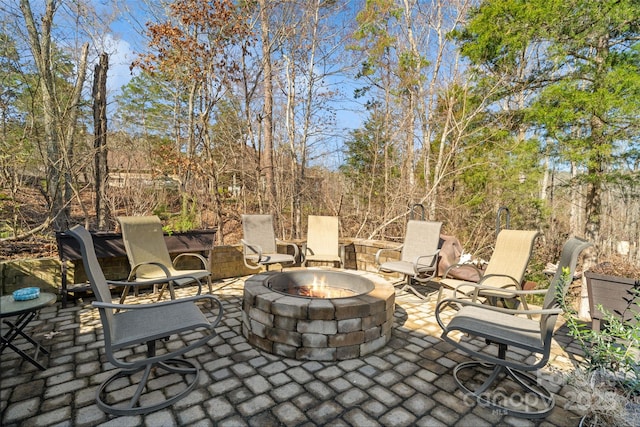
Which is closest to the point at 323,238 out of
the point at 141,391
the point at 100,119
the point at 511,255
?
the point at 511,255

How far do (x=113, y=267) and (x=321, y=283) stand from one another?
109 inches

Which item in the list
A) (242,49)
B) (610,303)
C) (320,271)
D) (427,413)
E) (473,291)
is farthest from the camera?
(242,49)

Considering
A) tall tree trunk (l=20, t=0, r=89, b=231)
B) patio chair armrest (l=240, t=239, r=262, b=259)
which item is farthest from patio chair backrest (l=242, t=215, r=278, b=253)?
tall tree trunk (l=20, t=0, r=89, b=231)

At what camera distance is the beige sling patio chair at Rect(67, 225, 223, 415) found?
5.48 feet

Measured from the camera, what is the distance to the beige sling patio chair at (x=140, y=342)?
1.67 m

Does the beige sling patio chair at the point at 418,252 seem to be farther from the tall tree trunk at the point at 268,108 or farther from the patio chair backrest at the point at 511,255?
the tall tree trunk at the point at 268,108

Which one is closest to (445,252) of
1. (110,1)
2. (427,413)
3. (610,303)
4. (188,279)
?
(610,303)

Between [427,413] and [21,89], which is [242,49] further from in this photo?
[427,413]

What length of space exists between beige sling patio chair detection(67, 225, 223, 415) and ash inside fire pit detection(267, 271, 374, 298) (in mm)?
1185

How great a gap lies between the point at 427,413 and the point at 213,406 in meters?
1.28

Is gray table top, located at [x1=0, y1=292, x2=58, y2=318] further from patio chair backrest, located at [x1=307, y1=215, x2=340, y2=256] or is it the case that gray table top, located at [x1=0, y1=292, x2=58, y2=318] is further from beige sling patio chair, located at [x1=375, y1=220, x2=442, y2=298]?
beige sling patio chair, located at [x1=375, y1=220, x2=442, y2=298]

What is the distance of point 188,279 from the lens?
3168 millimetres

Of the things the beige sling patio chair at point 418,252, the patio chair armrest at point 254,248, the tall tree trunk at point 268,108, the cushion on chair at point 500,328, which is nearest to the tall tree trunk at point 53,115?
A: the patio chair armrest at point 254,248

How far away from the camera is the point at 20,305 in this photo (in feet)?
6.99
